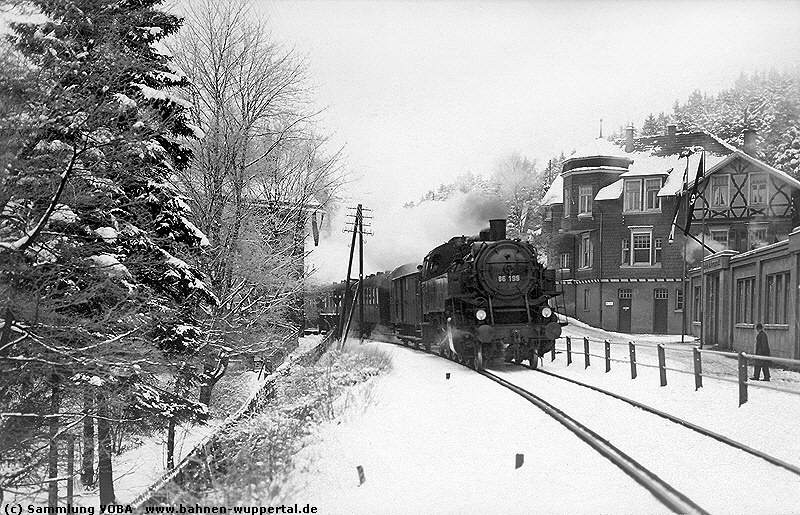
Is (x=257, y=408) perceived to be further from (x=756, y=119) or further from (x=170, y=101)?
(x=756, y=119)

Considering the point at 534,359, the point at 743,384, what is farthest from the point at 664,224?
the point at 743,384

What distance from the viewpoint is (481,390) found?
11469 millimetres

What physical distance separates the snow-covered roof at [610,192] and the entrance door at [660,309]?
13.4 ft

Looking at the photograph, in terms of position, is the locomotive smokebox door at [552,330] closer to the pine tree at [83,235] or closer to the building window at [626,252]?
the building window at [626,252]

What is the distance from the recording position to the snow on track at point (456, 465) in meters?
5.39

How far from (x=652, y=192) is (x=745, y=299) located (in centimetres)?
374

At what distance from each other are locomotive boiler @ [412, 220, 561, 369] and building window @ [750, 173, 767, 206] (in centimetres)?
594

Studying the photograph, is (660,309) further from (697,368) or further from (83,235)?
(83,235)

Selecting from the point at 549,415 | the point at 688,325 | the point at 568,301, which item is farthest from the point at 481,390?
the point at 568,301

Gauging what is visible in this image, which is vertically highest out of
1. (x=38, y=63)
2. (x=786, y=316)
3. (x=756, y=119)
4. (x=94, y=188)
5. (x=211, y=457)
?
(x=756, y=119)

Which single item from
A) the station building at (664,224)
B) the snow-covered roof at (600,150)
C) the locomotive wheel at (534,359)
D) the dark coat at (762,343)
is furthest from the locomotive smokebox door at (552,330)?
the snow-covered roof at (600,150)

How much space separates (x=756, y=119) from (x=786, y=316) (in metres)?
4.37

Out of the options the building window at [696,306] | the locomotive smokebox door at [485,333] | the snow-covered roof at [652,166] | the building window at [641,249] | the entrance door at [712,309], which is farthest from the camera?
the building window at [696,306]

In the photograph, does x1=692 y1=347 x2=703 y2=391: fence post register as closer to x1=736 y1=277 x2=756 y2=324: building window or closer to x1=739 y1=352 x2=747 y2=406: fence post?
x1=739 y1=352 x2=747 y2=406: fence post
